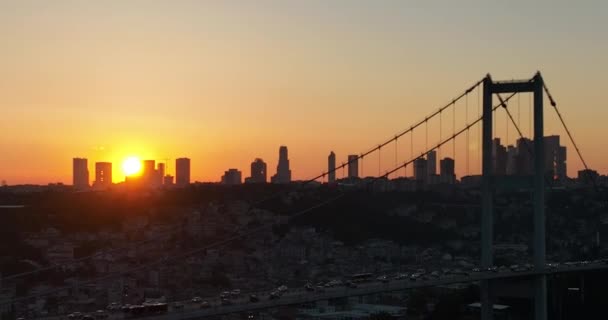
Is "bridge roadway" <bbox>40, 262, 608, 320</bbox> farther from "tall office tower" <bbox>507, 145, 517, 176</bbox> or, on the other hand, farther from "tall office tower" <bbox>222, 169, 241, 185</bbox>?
"tall office tower" <bbox>222, 169, 241, 185</bbox>

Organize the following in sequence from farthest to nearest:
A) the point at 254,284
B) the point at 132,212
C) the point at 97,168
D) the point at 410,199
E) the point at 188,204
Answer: the point at 97,168
the point at 410,199
the point at 188,204
the point at 132,212
the point at 254,284

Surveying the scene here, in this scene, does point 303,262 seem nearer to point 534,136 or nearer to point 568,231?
point 568,231

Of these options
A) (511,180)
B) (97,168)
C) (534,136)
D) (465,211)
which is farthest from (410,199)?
(534,136)

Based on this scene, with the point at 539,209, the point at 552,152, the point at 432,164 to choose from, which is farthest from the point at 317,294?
the point at 432,164

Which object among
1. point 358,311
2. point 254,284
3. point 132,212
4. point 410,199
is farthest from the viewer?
point 410,199

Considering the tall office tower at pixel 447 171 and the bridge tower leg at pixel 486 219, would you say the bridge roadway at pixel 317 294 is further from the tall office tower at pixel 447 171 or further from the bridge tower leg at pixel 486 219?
the tall office tower at pixel 447 171

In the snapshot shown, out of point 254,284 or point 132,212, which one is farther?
point 132,212

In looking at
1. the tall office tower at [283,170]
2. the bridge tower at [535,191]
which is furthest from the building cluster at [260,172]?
the bridge tower at [535,191]
